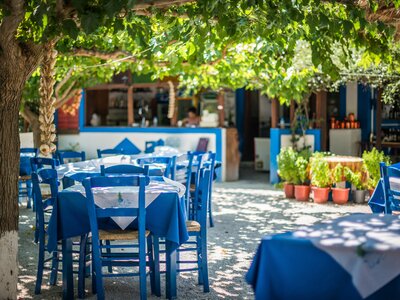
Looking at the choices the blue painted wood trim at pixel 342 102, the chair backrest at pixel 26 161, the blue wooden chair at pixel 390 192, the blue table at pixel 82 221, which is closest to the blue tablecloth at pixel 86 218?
the blue table at pixel 82 221

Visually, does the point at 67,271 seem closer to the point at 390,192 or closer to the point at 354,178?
the point at 390,192

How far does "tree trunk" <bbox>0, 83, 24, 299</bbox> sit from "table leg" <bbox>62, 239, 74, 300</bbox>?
1.40ft

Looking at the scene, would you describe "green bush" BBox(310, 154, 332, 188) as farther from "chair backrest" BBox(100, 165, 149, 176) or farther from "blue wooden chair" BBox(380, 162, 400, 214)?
A: "chair backrest" BBox(100, 165, 149, 176)

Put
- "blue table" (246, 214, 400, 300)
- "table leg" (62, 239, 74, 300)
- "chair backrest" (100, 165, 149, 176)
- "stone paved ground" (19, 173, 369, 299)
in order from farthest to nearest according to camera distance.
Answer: "chair backrest" (100, 165, 149, 176) → "stone paved ground" (19, 173, 369, 299) → "table leg" (62, 239, 74, 300) → "blue table" (246, 214, 400, 300)

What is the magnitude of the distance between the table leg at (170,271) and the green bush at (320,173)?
6.00 metres

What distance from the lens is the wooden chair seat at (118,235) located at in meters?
5.02

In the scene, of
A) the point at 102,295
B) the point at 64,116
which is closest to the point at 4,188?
the point at 102,295

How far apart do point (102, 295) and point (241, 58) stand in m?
5.41

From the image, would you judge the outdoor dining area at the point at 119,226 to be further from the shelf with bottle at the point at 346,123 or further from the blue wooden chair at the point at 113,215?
the shelf with bottle at the point at 346,123

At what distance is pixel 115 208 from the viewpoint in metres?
4.93

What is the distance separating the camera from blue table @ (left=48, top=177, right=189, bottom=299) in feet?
16.8

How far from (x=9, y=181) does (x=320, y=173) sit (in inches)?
273

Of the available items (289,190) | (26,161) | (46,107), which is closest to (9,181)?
A: (46,107)

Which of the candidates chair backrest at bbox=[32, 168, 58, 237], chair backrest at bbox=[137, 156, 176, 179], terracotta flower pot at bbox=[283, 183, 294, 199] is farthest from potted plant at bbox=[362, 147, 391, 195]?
chair backrest at bbox=[32, 168, 58, 237]
